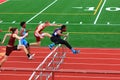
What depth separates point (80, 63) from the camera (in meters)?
15.5

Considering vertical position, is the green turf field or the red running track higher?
the red running track

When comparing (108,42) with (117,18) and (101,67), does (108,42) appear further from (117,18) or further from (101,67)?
(117,18)

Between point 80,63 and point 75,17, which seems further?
point 75,17

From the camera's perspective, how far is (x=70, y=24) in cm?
2383

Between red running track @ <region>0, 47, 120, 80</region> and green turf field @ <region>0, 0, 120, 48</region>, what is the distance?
1.53m

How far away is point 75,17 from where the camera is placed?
26.0 meters

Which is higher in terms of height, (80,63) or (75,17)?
(80,63)

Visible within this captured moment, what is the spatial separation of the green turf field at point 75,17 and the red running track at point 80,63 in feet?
5.02

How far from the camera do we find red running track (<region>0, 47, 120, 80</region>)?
13.5 m

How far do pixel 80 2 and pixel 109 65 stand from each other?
1782 cm

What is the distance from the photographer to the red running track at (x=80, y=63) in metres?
13.5

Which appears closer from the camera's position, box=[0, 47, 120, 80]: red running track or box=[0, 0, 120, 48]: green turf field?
box=[0, 47, 120, 80]: red running track

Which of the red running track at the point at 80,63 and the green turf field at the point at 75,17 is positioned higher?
the red running track at the point at 80,63

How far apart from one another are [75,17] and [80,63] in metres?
10.8
